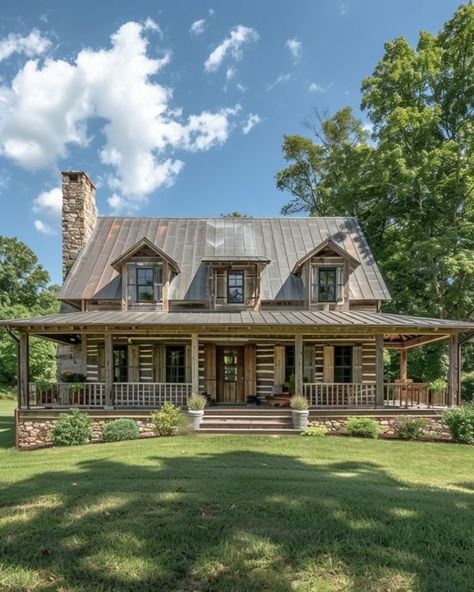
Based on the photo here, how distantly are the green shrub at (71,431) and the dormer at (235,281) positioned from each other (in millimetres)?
6636

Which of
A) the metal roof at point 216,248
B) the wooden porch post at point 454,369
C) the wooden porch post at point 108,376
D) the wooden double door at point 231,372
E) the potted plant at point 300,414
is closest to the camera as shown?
the potted plant at point 300,414

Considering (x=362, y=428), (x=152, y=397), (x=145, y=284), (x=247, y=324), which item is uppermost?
(x=145, y=284)

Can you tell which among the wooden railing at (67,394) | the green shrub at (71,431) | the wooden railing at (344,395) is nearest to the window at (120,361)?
the wooden railing at (67,394)

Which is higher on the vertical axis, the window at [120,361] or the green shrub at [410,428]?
the window at [120,361]

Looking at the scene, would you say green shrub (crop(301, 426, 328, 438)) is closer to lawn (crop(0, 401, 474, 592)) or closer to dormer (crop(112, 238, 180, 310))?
lawn (crop(0, 401, 474, 592))

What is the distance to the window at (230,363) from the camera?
17.4 meters

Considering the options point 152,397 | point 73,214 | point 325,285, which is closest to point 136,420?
point 152,397

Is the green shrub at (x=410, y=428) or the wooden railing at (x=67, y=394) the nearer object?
the green shrub at (x=410, y=428)

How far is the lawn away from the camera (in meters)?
3.66

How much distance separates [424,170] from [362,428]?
15.8m

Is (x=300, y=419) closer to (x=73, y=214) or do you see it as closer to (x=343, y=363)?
(x=343, y=363)

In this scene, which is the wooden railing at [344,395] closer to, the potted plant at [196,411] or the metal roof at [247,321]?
the metal roof at [247,321]

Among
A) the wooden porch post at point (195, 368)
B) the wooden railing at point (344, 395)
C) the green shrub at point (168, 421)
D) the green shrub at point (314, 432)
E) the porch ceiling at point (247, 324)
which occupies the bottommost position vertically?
the green shrub at point (314, 432)

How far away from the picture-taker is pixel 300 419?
44.3ft
